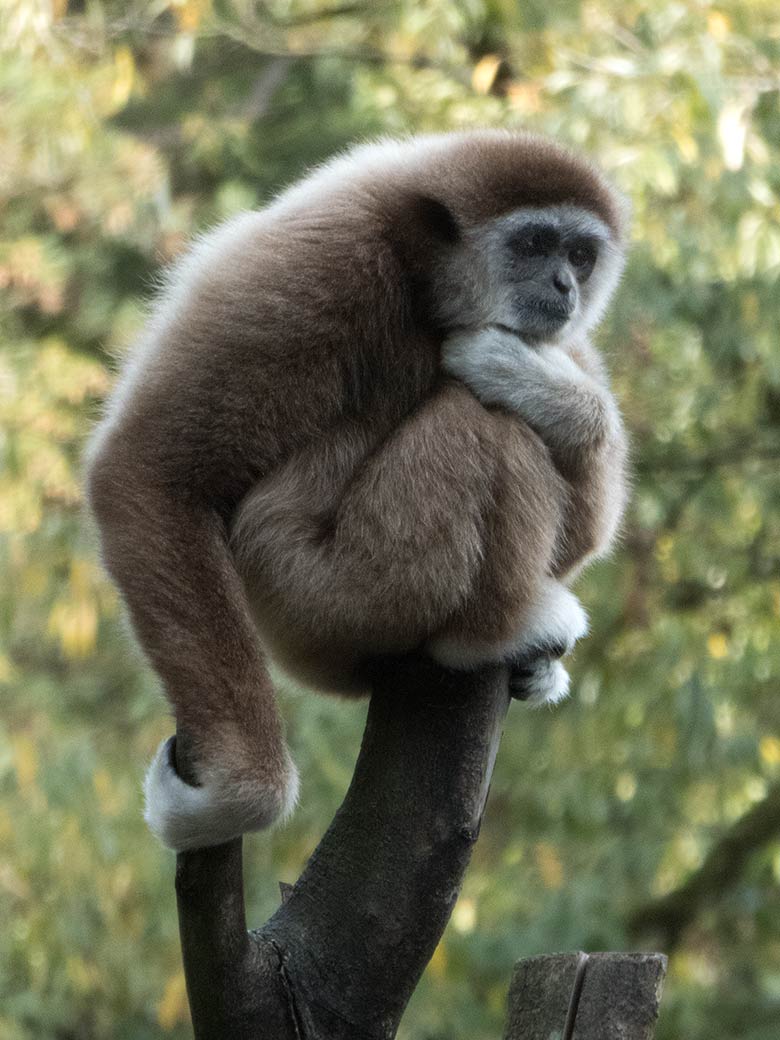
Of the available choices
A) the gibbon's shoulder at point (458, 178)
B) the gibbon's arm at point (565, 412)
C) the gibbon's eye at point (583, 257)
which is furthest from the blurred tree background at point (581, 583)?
the gibbon's arm at point (565, 412)

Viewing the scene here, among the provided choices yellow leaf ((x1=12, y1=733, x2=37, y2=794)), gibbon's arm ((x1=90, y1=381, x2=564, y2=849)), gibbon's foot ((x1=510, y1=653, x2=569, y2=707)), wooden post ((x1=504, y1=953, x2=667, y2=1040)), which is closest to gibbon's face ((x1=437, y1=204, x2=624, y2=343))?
gibbon's arm ((x1=90, y1=381, x2=564, y2=849))

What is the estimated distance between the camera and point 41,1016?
22.7 feet

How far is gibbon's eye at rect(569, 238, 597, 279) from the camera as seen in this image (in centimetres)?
378

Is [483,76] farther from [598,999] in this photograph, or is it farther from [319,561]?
[598,999]

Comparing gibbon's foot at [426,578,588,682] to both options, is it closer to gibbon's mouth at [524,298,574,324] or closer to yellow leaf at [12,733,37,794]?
gibbon's mouth at [524,298,574,324]

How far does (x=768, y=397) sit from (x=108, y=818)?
15.3 ft

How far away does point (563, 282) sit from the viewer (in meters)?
3.67

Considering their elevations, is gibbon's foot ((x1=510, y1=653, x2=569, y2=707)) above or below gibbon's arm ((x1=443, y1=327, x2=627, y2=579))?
below

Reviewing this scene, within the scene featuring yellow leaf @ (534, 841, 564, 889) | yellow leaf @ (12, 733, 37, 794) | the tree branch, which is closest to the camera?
yellow leaf @ (12, 733, 37, 794)

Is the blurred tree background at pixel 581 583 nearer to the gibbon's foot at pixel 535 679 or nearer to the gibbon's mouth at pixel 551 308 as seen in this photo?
the gibbon's mouth at pixel 551 308

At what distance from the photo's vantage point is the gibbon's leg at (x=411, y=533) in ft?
10.00

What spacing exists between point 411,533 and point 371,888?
29.7 inches

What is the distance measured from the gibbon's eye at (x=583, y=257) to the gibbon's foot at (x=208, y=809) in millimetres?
1757

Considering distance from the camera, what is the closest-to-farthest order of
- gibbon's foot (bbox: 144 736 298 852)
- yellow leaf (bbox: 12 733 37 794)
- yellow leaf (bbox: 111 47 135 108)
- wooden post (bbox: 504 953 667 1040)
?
1. gibbon's foot (bbox: 144 736 298 852)
2. wooden post (bbox: 504 953 667 1040)
3. yellow leaf (bbox: 12 733 37 794)
4. yellow leaf (bbox: 111 47 135 108)
